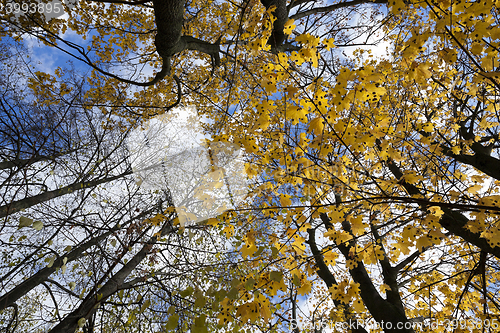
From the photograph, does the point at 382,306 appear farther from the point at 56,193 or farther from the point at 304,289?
the point at 56,193

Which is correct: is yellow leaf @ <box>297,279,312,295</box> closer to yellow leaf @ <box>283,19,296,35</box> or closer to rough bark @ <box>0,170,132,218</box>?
yellow leaf @ <box>283,19,296,35</box>

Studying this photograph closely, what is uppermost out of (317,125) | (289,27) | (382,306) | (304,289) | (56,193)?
(56,193)

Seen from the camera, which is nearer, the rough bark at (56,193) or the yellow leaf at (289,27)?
the yellow leaf at (289,27)

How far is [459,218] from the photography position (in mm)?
3053

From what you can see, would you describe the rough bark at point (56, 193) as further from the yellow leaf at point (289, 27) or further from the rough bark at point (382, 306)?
the rough bark at point (382, 306)

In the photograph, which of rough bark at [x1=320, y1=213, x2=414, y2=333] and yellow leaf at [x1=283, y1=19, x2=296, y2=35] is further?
rough bark at [x1=320, y1=213, x2=414, y2=333]

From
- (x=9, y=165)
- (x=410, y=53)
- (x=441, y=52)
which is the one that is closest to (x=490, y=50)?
(x=441, y=52)

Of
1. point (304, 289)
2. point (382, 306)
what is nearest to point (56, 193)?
point (304, 289)

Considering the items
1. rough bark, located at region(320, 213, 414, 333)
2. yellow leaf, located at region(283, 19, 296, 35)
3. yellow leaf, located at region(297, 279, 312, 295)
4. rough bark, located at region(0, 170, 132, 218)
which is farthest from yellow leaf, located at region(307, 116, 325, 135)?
rough bark, located at region(0, 170, 132, 218)

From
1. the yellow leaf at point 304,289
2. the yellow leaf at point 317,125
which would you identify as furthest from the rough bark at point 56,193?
the yellow leaf at point 317,125

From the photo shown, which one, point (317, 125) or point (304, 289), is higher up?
point (317, 125)

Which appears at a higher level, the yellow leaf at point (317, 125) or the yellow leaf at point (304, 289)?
the yellow leaf at point (317, 125)

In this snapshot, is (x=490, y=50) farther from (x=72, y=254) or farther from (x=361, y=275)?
(x=72, y=254)

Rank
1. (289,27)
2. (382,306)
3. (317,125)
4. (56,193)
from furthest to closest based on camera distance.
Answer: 1. (56,193)
2. (382,306)
3. (289,27)
4. (317,125)
